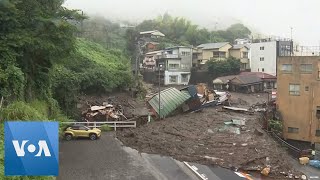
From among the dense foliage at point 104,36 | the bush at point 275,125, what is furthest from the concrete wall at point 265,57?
the dense foliage at point 104,36

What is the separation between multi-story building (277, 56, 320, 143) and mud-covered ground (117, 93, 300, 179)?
151 inches

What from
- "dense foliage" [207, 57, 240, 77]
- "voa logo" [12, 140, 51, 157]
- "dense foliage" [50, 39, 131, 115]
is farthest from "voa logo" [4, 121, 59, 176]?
"dense foliage" [207, 57, 240, 77]

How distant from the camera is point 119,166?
17.9 meters

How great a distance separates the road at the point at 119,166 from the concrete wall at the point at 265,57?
40338 mm

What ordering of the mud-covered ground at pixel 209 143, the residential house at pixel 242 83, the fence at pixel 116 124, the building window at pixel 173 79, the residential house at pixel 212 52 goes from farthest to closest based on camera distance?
the residential house at pixel 212 52
the building window at pixel 173 79
the residential house at pixel 242 83
the fence at pixel 116 124
the mud-covered ground at pixel 209 143

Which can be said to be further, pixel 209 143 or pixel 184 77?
pixel 184 77

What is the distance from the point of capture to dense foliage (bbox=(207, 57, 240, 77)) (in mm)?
57094

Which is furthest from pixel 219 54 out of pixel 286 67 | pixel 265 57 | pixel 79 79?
pixel 79 79

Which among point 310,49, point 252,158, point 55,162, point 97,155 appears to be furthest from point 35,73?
point 310,49

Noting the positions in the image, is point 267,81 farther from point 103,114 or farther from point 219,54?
point 103,114

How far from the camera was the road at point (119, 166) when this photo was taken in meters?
16.5

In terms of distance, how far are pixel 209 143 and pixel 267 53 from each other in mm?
38721

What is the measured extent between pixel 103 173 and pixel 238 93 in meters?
34.6

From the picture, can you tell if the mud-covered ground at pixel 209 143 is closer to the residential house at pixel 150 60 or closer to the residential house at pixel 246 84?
the residential house at pixel 246 84
